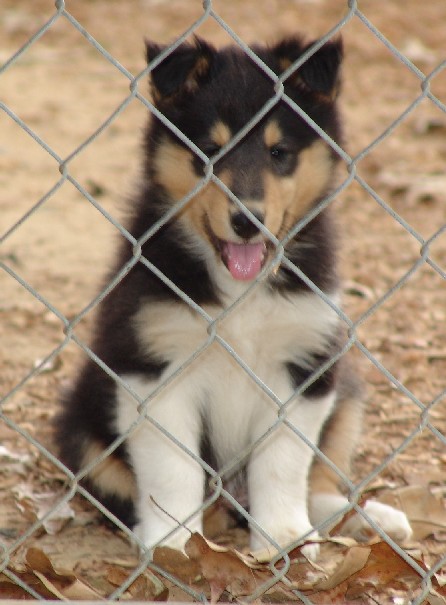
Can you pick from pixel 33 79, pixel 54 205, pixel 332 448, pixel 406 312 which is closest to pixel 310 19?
pixel 33 79

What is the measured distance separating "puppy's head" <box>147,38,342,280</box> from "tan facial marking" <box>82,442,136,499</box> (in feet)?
2.52

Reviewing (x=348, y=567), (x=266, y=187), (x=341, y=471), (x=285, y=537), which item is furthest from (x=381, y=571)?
(x=266, y=187)

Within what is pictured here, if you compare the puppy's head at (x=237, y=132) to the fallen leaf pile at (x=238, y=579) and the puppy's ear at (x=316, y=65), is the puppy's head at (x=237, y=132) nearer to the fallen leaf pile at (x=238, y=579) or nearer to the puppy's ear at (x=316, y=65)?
the puppy's ear at (x=316, y=65)

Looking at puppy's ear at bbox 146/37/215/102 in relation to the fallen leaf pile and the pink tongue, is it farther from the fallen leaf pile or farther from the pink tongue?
the fallen leaf pile

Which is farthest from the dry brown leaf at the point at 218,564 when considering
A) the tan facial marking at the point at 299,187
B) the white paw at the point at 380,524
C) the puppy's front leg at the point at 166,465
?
the tan facial marking at the point at 299,187

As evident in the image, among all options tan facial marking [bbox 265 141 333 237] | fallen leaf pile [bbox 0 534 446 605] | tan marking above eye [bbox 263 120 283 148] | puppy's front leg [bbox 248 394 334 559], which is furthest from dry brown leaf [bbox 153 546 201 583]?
tan marking above eye [bbox 263 120 283 148]

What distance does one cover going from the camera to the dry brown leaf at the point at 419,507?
11.2 feet

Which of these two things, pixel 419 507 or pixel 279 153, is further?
pixel 419 507

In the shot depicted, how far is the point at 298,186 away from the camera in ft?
10.9

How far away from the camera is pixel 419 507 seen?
3504 mm

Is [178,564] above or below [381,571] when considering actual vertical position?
below

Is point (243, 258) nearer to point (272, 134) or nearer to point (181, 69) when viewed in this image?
point (272, 134)

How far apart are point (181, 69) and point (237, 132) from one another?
0.79ft

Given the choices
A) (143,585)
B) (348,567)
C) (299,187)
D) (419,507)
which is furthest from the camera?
(419,507)
